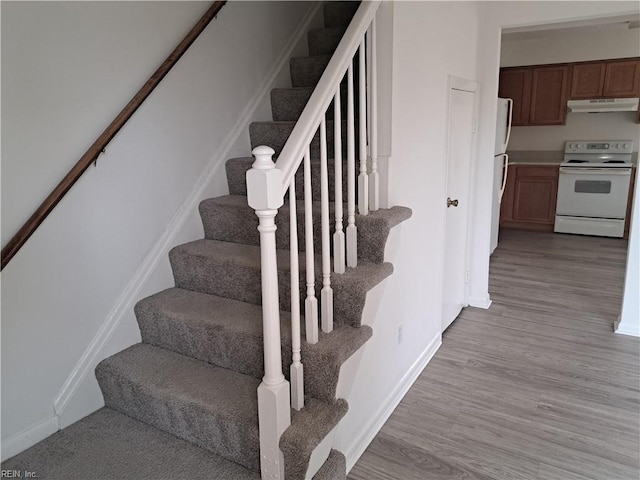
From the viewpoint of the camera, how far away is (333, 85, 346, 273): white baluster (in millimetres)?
1780

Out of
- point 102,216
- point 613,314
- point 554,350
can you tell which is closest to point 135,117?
point 102,216

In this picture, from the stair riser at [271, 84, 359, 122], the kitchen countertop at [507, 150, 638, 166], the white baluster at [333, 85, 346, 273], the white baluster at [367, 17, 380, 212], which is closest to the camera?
the white baluster at [333, 85, 346, 273]

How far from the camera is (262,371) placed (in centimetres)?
193

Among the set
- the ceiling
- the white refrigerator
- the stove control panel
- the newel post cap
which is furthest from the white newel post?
the stove control panel

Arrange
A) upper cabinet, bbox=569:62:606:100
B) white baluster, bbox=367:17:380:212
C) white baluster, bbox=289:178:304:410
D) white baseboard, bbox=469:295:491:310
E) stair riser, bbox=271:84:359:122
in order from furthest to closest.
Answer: upper cabinet, bbox=569:62:606:100
white baseboard, bbox=469:295:491:310
stair riser, bbox=271:84:359:122
white baluster, bbox=367:17:380:212
white baluster, bbox=289:178:304:410

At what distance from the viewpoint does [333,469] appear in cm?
173

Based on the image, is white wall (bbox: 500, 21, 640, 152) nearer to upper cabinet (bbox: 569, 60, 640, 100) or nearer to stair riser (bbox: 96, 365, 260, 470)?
upper cabinet (bbox: 569, 60, 640, 100)

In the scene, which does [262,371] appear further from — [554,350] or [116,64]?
[554,350]

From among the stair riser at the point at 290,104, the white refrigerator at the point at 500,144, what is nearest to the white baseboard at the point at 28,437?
the stair riser at the point at 290,104

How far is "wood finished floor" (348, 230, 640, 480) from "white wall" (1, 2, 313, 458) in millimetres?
1376

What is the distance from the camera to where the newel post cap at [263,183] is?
136cm

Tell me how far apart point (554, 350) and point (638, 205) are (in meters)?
1.12

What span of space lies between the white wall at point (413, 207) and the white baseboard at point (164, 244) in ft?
3.63

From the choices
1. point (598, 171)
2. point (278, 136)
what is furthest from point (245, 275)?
point (598, 171)
